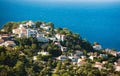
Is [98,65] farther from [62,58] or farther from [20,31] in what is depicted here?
[20,31]

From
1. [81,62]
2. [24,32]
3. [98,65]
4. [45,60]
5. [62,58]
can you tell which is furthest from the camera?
[24,32]

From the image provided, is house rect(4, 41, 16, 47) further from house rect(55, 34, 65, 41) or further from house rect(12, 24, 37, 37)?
house rect(55, 34, 65, 41)

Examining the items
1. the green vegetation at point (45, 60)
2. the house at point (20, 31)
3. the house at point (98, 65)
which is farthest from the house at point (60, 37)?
the house at point (98, 65)

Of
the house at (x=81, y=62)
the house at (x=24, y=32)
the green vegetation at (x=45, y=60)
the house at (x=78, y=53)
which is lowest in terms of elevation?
the house at (x=78, y=53)

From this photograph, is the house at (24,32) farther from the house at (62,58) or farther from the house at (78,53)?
the house at (62,58)

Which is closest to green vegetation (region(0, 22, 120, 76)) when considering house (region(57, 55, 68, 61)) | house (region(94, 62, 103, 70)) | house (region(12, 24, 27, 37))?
house (region(94, 62, 103, 70))

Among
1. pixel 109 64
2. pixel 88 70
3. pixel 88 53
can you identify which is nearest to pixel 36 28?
pixel 88 53

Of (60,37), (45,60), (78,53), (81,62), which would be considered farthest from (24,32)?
(81,62)

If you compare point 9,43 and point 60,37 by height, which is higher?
point 9,43

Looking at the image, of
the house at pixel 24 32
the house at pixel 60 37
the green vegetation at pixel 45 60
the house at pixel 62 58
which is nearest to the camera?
the green vegetation at pixel 45 60

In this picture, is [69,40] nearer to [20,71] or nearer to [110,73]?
[110,73]

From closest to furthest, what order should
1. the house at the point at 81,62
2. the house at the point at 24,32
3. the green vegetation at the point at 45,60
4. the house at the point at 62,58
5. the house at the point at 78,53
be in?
1. the green vegetation at the point at 45,60
2. the house at the point at 81,62
3. the house at the point at 62,58
4. the house at the point at 78,53
5. the house at the point at 24,32
